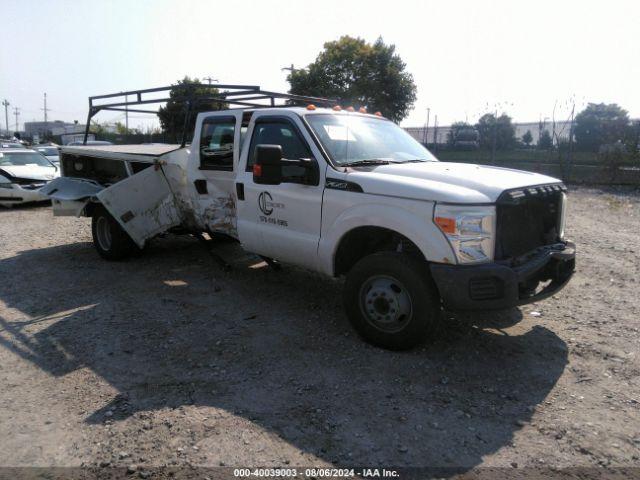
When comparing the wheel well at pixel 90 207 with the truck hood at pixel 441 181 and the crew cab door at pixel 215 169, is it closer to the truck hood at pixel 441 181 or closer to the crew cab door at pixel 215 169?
the crew cab door at pixel 215 169

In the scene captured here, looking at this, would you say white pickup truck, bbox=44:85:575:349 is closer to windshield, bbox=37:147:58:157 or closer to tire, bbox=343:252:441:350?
tire, bbox=343:252:441:350

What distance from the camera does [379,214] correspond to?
399 cm

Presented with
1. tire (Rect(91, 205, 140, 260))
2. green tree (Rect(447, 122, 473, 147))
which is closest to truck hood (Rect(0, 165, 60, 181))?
tire (Rect(91, 205, 140, 260))

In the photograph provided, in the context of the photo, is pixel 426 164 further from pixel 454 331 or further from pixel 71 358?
pixel 71 358

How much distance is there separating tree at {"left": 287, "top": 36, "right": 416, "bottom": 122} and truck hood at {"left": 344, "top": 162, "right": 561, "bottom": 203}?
2398cm

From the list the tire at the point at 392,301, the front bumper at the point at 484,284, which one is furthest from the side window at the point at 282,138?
the front bumper at the point at 484,284

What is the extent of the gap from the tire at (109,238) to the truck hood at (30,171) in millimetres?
6395

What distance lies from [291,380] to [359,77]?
26.3 meters

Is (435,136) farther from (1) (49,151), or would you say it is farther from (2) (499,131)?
(1) (49,151)

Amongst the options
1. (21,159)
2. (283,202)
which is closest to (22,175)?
(21,159)

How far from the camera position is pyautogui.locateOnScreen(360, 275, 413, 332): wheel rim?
395 cm

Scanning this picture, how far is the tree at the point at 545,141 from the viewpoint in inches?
726

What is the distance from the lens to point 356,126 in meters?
5.03

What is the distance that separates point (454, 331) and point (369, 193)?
1.55 meters
